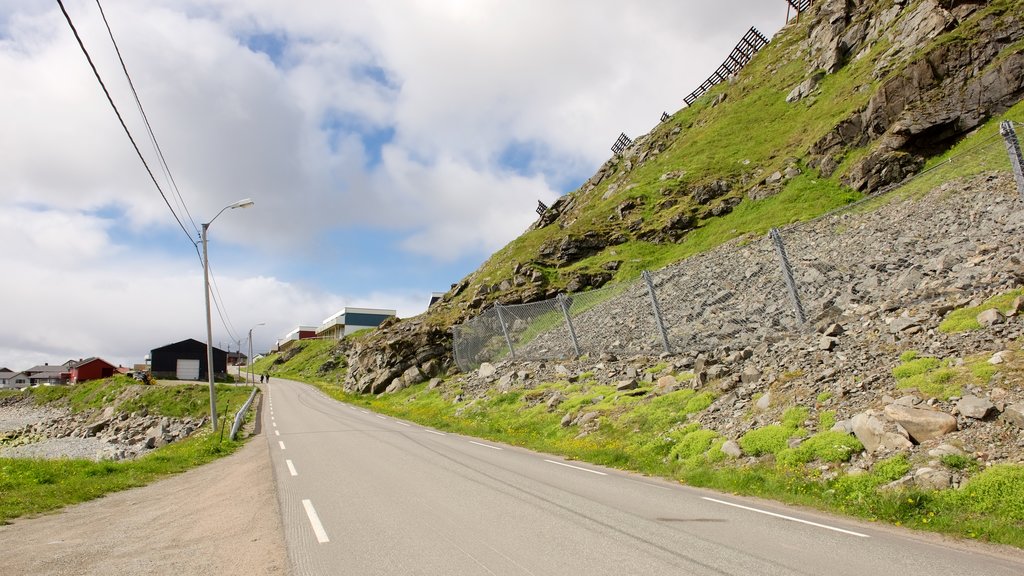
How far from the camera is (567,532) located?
6.52 m

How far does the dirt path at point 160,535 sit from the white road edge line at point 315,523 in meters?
0.41

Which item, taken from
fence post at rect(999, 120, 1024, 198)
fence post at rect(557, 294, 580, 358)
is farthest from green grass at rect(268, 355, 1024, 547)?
fence post at rect(999, 120, 1024, 198)

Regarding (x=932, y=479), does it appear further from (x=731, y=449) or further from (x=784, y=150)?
(x=784, y=150)

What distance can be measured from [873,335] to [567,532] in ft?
30.9

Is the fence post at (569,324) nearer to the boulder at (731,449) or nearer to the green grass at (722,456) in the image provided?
the green grass at (722,456)

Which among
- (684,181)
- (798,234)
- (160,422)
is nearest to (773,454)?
(798,234)

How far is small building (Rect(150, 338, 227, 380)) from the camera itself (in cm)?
7431

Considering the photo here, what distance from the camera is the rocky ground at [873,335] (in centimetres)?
828

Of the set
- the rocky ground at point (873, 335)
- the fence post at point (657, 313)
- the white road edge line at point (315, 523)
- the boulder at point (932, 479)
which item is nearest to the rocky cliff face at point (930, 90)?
the rocky ground at point (873, 335)

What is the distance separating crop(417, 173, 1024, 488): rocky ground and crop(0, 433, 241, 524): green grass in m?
12.2

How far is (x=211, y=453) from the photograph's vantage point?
17172 mm

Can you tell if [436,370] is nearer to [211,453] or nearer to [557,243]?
[557,243]

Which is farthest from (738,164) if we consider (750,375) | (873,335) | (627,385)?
(873,335)

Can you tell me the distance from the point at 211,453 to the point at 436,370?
21812mm
